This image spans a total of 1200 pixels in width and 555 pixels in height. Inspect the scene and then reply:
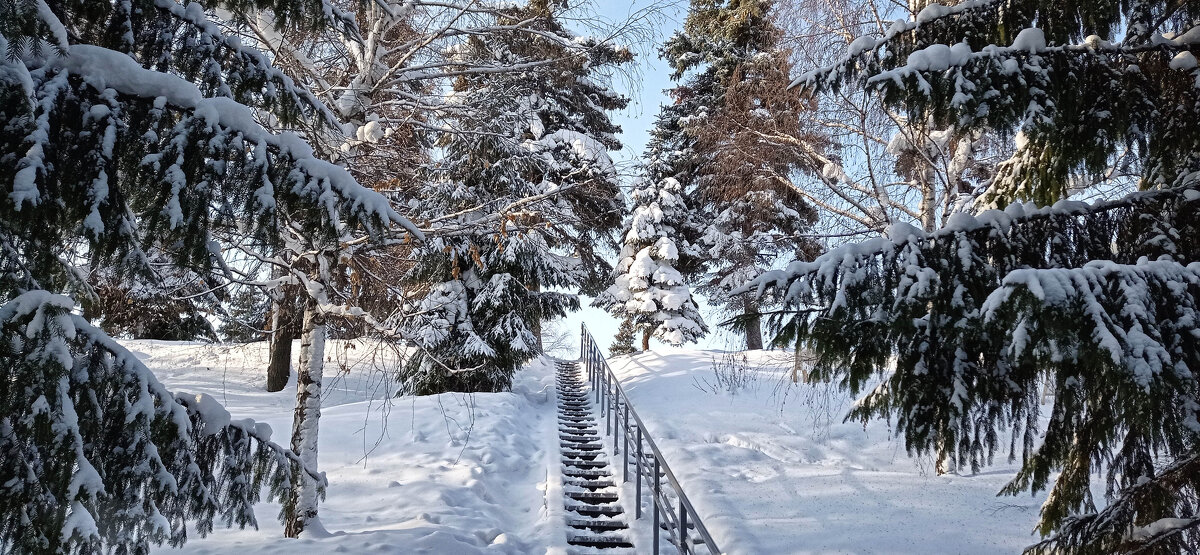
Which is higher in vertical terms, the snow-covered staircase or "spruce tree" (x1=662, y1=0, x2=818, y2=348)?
"spruce tree" (x1=662, y1=0, x2=818, y2=348)

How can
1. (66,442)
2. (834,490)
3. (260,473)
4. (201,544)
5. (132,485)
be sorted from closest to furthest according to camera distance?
1. (66,442)
2. (132,485)
3. (260,473)
4. (201,544)
5. (834,490)

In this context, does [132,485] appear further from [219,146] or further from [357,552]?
[357,552]

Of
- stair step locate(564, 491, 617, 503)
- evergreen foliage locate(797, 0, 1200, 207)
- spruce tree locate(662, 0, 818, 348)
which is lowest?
stair step locate(564, 491, 617, 503)

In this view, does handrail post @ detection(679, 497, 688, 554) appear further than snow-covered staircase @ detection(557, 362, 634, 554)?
No

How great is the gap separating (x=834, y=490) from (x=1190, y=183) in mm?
4554

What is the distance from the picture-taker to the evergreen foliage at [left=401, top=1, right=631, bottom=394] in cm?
606

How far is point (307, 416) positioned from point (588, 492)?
3484 millimetres

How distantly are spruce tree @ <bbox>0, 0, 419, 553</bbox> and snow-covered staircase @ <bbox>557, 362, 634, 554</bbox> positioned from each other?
4029 mm

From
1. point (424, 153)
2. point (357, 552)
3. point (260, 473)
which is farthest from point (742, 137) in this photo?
point (260, 473)

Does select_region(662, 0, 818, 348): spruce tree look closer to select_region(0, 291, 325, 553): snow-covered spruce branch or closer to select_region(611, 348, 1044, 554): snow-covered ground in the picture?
select_region(611, 348, 1044, 554): snow-covered ground

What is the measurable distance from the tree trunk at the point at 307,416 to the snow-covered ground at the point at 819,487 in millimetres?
3645

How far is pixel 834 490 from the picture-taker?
22.2 feet

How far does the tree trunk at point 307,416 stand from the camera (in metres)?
5.41

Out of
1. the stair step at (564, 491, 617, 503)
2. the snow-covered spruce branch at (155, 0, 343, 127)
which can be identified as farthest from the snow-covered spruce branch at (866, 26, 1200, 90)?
the stair step at (564, 491, 617, 503)
